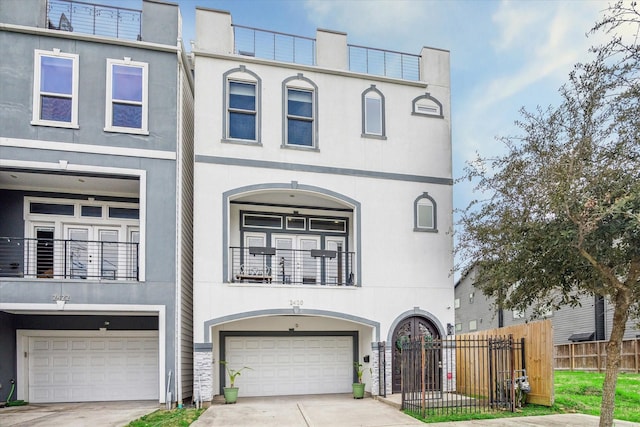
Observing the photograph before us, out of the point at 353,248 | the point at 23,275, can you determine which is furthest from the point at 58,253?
the point at 353,248

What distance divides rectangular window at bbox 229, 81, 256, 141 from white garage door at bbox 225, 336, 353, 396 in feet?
19.1

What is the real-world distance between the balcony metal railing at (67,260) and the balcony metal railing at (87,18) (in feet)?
17.8

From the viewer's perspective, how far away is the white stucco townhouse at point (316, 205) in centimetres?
1287

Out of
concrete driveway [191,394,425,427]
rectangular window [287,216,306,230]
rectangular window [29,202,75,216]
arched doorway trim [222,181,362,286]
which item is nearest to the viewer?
concrete driveway [191,394,425,427]

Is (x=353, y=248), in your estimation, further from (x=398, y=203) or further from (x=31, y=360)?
(x=31, y=360)

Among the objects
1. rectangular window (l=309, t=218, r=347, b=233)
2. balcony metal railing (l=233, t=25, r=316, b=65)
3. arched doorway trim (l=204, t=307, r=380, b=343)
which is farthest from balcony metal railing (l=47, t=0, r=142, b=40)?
arched doorway trim (l=204, t=307, r=380, b=343)

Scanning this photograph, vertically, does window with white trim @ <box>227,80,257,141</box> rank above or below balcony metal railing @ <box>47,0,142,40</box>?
below

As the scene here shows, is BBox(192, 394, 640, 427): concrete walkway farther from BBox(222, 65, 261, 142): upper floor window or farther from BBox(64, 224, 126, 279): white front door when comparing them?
BBox(222, 65, 261, 142): upper floor window

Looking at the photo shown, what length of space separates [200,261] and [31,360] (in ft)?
17.3

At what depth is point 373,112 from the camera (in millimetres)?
14297

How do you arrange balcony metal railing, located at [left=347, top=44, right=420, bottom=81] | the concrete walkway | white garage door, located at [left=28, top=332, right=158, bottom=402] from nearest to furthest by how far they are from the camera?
the concrete walkway → white garage door, located at [left=28, top=332, right=158, bottom=402] → balcony metal railing, located at [left=347, top=44, right=420, bottom=81]

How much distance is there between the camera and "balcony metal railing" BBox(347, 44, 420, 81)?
14.4 metres

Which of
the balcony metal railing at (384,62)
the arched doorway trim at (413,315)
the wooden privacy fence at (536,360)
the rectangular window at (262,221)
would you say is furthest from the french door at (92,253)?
the wooden privacy fence at (536,360)

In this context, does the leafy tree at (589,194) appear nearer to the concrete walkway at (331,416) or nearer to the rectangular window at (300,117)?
the concrete walkway at (331,416)
